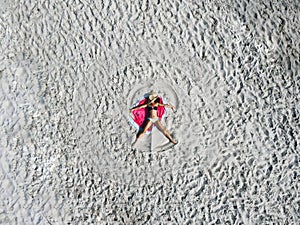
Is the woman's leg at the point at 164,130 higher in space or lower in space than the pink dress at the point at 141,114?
lower

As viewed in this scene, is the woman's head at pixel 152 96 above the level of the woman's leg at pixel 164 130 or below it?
above

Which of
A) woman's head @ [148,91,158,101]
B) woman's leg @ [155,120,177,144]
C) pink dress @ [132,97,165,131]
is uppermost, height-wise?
woman's head @ [148,91,158,101]

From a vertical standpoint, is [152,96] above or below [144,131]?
above

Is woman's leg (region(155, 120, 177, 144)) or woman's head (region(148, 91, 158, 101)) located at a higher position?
woman's head (region(148, 91, 158, 101))

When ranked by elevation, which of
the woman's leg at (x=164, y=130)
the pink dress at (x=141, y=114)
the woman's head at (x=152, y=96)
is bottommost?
the woman's leg at (x=164, y=130)

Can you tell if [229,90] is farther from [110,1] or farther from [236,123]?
[110,1]

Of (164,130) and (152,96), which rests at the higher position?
(152,96)

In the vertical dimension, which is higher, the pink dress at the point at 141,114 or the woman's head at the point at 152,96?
the woman's head at the point at 152,96

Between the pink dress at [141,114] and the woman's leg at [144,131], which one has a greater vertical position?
the pink dress at [141,114]

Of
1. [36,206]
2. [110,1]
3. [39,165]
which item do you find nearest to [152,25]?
[110,1]
